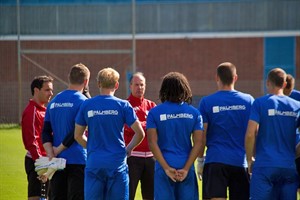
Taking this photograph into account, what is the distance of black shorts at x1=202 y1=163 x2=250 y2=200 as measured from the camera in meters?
8.16

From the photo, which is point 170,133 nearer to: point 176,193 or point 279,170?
point 176,193

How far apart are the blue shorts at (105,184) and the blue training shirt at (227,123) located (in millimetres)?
1157

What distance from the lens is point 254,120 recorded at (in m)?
7.78

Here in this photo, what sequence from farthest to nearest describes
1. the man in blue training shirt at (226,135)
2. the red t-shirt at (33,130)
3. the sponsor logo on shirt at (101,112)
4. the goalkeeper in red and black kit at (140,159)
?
the goalkeeper in red and black kit at (140,159) < the red t-shirt at (33,130) < the man in blue training shirt at (226,135) < the sponsor logo on shirt at (101,112)

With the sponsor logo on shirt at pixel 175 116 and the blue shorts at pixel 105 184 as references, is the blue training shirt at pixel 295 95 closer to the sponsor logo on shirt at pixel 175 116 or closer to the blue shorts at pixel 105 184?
the sponsor logo on shirt at pixel 175 116

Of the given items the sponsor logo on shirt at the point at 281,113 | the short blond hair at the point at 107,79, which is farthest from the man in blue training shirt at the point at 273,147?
the short blond hair at the point at 107,79

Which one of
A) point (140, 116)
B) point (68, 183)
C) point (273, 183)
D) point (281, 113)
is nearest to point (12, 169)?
point (140, 116)

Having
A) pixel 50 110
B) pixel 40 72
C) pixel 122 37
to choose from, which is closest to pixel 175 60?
pixel 122 37

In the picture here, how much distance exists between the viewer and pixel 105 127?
804 centimetres

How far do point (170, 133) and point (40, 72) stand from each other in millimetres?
25711

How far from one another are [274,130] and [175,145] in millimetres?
1182

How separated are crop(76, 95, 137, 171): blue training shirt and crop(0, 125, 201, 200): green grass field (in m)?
4.32

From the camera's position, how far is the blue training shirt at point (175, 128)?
785cm

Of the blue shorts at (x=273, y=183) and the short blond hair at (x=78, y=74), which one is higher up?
the short blond hair at (x=78, y=74)
